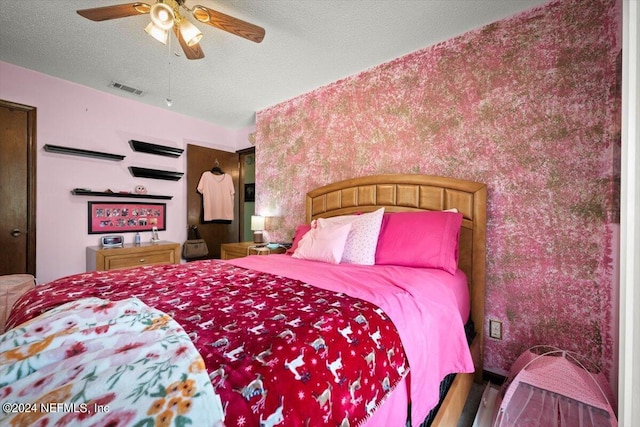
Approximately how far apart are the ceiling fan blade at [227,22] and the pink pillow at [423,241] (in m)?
1.59

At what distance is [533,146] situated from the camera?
172cm

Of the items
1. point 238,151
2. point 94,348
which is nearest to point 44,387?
point 94,348

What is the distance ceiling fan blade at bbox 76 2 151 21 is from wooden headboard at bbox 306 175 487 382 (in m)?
1.88

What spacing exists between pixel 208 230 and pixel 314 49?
2995 mm

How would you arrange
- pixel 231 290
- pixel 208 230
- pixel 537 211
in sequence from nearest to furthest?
pixel 231 290
pixel 537 211
pixel 208 230

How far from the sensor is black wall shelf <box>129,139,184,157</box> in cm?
325

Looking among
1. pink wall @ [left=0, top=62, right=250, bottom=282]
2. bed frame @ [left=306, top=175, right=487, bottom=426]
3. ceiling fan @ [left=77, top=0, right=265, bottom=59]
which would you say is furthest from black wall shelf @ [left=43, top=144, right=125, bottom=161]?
bed frame @ [left=306, top=175, right=487, bottom=426]

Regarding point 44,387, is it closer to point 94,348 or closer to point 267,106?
point 94,348

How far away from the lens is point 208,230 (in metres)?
4.05

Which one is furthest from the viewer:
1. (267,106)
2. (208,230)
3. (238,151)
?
(238,151)

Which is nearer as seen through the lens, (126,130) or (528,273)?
(528,273)

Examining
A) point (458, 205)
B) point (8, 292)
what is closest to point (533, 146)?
point (458, 205)

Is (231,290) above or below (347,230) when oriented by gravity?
below

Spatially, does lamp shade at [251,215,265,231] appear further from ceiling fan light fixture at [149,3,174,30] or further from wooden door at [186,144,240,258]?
ceiling fan light fixture at [149,3,174,30]
